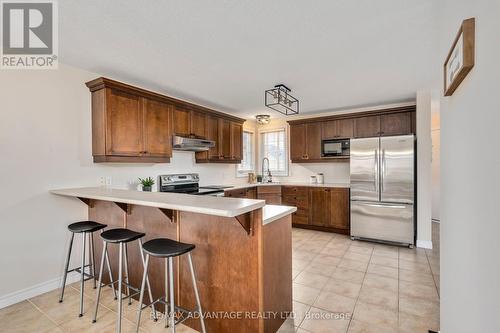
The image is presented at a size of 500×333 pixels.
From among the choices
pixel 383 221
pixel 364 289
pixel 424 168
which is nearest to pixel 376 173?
pixel 424 168

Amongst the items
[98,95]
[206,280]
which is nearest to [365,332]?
[206,280]

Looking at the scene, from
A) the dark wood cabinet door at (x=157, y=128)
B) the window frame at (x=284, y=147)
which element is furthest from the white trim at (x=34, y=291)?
the window frame at (x=284, y=147)

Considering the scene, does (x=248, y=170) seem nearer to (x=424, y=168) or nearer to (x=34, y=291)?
(x=424, y=168)

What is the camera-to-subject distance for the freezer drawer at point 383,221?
386cm

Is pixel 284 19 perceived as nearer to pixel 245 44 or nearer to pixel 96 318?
pixel 245 44

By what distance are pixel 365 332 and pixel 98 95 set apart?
369cm

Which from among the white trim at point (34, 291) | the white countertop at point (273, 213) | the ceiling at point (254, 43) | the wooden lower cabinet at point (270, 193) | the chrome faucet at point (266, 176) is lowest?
the white trim at point (34, 291)

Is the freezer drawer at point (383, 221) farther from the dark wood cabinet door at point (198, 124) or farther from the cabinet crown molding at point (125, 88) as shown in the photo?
the cabinet crown molding at point (125, 88)

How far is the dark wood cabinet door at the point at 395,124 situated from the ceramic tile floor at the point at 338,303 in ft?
6.99

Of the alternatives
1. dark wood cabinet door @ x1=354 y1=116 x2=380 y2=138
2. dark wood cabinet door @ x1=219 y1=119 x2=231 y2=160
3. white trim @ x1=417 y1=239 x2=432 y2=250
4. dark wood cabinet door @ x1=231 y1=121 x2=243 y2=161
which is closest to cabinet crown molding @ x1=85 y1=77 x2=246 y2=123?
dark wood cabinet door @ x1=219 y1=119 x2=231 y2=160

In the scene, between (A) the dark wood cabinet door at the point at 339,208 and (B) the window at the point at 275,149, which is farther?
(B) the window at the point at 275,149

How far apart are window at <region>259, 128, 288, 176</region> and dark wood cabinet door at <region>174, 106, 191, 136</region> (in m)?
2.67

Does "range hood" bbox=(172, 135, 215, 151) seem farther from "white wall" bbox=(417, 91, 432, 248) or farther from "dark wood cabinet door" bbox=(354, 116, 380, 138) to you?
"white wall" bbox=(417, 91, 432, 248)

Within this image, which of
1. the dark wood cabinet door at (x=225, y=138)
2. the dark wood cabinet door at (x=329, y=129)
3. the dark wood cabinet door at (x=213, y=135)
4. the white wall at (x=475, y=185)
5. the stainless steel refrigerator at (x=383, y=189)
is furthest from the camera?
the dark wood cabinet door at (x=329, y=129)
